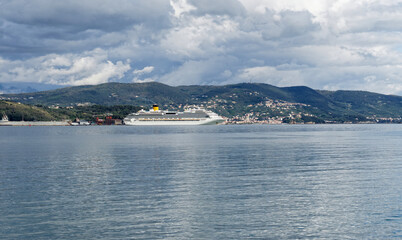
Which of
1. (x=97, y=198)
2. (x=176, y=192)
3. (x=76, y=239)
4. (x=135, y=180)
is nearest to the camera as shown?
(x=76, y=239)

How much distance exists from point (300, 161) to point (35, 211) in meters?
36.1

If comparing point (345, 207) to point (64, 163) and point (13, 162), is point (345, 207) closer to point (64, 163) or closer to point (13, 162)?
point (64, 163)

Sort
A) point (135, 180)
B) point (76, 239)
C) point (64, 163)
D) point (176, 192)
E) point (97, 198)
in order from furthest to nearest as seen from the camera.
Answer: point (64, 163)
point (135, 180)
point (176, 192)
point (97, 198)
point (76, 239)

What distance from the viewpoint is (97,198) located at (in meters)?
31.5

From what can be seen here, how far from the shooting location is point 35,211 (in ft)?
90.1

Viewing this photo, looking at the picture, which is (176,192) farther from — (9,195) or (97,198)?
(9,195)

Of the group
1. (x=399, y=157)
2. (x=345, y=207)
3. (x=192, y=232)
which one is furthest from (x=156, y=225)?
(x=399, y=157)

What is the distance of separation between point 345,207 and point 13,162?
135 ft

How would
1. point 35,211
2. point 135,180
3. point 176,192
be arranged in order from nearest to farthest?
point 35,211
point 176,192
point 135,180

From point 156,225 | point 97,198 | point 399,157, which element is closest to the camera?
point 156,225

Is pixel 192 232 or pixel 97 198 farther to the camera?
pixel 97 198

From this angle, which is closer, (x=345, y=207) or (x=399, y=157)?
(x=345, y=207)

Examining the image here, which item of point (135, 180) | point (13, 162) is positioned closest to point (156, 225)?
point (135, 180)

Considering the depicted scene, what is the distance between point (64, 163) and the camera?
177 feet
